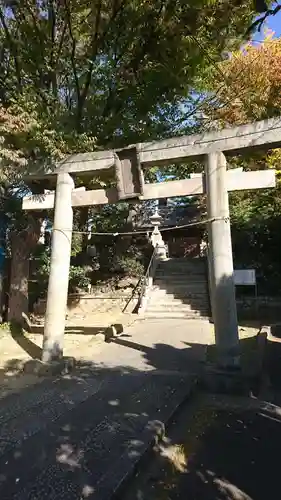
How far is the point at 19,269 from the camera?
452 inches

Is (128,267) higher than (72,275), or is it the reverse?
(128,267)

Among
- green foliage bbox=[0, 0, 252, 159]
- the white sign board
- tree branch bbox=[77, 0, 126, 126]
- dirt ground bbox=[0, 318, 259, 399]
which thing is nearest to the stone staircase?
dirt ground bbox=[0, 318, 259, 399]

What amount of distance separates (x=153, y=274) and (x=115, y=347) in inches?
322

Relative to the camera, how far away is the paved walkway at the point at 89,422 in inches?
129

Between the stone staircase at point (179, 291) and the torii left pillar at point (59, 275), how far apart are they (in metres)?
6.83

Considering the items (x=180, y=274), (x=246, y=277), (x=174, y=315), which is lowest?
(x=174, y=315)

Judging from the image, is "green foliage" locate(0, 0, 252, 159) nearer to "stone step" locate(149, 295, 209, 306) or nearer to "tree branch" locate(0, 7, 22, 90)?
"tree branch" locate(0, 7, 22, 90)

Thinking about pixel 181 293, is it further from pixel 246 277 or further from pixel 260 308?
pixel 246 277

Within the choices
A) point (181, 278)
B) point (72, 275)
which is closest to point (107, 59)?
point (72, 275)

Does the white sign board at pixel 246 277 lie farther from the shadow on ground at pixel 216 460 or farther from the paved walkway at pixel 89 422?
the shadow on ground at pixel 216 460

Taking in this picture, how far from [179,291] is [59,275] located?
8774 millimetres

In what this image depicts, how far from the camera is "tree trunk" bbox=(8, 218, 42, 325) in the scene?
37.5ft

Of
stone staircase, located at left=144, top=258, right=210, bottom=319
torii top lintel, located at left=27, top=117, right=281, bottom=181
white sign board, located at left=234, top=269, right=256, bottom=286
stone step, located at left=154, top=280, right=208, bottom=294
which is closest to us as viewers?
torii top lintel, located at left=27, top=117, right=281, bottom=181

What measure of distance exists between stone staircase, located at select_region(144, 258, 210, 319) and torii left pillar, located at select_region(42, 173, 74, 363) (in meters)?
6.83
